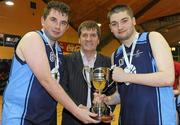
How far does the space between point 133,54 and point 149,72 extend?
0.19m

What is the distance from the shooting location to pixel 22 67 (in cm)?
221

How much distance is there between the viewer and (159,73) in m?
2.14

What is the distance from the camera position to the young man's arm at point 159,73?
83.8 inches

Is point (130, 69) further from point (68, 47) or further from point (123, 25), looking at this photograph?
point (68, 47)

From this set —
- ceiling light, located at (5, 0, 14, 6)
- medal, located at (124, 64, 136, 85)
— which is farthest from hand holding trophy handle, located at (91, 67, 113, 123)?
ceiling light, located at (5, 0, 14, 6)

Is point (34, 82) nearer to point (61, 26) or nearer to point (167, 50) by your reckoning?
point (61, 26)

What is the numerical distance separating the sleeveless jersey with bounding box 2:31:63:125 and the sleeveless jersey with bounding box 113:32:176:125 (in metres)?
0.61

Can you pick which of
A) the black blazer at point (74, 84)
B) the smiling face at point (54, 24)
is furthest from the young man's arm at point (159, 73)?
the black blazer at point (74, 84)

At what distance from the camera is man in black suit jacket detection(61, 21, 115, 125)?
287 cm

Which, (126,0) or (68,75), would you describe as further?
(126,0)

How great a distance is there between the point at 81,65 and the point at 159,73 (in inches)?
39.3

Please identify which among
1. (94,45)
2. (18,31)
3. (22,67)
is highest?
(18,31)

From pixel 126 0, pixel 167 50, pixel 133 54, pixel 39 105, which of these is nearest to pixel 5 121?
pixel 39 105

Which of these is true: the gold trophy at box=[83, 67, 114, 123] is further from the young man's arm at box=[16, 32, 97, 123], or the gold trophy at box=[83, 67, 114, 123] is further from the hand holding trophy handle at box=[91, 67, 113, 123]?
the young man's arm at box=[16, 32, 97, 123]
